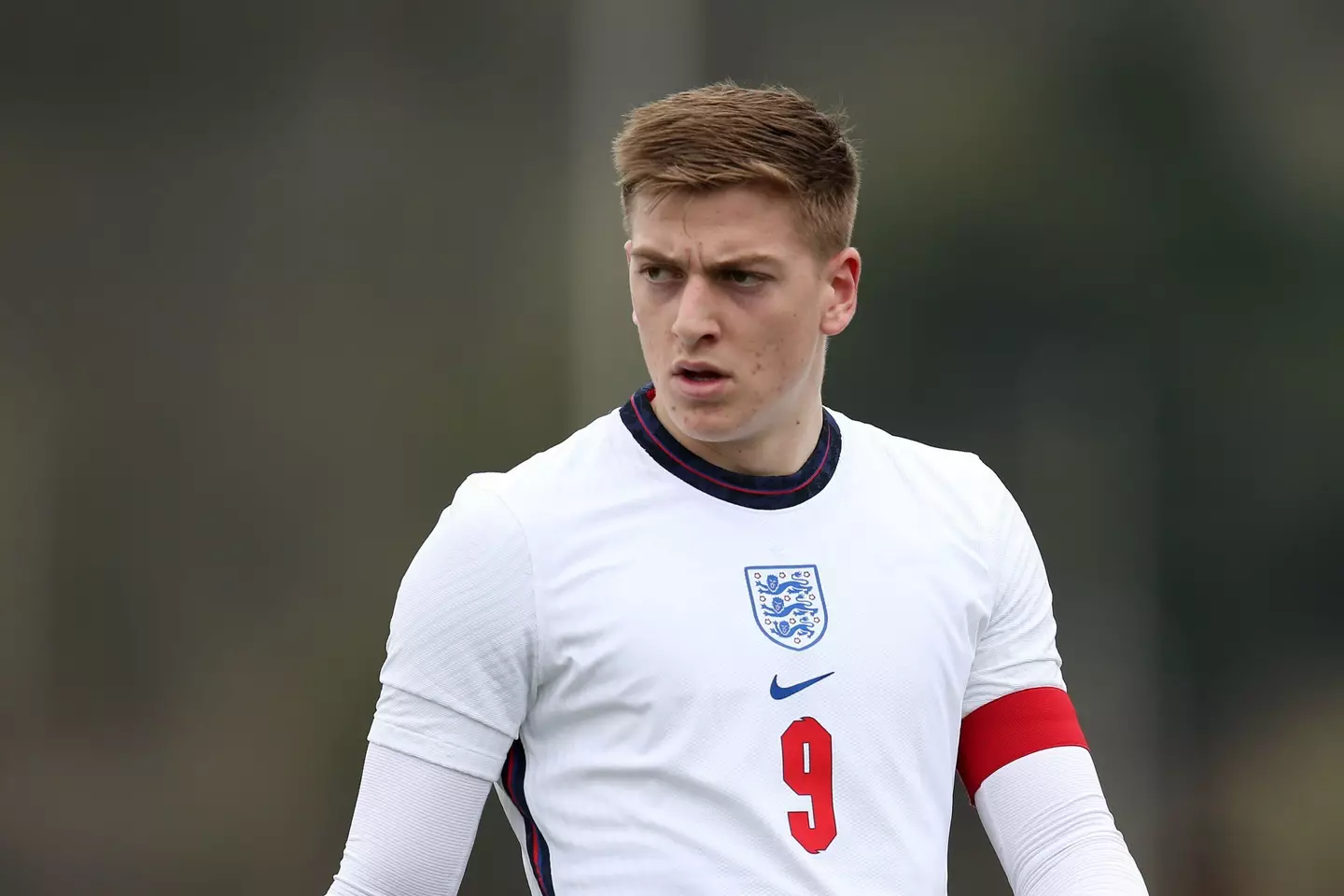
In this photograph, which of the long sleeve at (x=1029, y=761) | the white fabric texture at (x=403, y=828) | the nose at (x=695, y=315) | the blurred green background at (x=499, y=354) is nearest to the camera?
the white fabric texture at (x=403, y=828)

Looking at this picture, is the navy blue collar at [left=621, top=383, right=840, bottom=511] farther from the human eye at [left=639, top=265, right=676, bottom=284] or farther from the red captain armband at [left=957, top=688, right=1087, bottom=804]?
the red captain armband at [left=957, top=688, right=1087, bottom=804]

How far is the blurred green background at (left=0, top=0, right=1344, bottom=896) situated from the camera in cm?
423

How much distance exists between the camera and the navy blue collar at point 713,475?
7.14 ft

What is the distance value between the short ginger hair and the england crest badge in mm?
423

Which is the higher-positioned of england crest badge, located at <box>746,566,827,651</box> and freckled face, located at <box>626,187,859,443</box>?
freckled face, located at <box>626,187,859,443</box>

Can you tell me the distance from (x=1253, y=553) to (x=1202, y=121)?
119 centimetres

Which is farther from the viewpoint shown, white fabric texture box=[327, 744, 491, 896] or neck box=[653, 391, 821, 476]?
neck box=[653, 391, 821, 476]

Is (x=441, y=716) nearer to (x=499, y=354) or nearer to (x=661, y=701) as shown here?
(x=661, y=701)

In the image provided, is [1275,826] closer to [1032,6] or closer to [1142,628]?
[1142,628]

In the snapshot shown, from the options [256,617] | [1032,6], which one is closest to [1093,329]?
[1032,6]

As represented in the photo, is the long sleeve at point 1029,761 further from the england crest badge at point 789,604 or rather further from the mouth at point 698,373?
the mouth at point 698,373

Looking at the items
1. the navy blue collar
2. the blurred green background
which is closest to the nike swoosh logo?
the navy blue collar

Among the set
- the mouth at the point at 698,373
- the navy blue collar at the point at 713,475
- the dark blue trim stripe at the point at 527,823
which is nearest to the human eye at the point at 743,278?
the mouth at the point at 698,373

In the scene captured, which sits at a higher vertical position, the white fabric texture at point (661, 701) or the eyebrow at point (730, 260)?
the eyebrow at point (730, 260)
